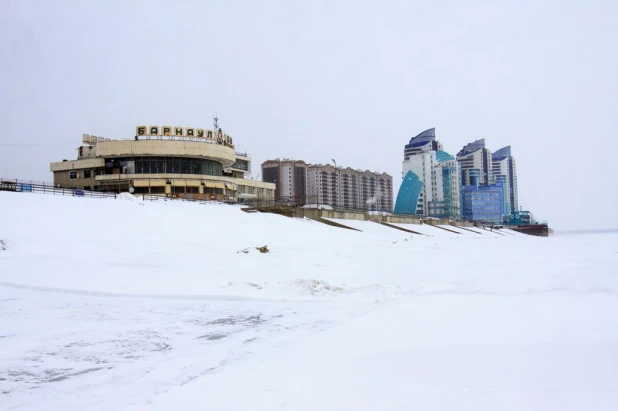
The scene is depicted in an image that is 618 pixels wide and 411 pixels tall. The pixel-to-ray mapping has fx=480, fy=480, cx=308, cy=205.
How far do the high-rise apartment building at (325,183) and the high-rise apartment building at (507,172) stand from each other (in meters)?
57.2

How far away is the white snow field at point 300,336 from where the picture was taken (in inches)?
173

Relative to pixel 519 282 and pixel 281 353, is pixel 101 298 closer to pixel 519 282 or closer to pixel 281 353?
pixel 281 353

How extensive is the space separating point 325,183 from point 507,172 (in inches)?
3445

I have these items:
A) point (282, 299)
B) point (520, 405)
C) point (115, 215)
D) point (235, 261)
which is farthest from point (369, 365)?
point (115, 215)

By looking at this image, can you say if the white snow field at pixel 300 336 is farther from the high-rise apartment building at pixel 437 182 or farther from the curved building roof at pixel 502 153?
the curved building roof at pixel 502 153

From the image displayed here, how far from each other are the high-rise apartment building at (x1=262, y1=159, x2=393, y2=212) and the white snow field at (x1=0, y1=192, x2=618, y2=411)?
110m

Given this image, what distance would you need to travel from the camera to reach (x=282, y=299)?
10758mm

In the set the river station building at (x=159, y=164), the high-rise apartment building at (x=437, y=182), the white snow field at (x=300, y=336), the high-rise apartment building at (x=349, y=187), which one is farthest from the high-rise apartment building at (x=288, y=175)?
the white snow field at (x=300, y=336)

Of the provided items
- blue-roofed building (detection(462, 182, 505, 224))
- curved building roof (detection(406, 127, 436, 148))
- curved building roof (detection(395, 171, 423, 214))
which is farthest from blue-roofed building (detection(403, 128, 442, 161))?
curved building roof (detection(395, 171, 423, 214))

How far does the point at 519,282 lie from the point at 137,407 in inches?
392

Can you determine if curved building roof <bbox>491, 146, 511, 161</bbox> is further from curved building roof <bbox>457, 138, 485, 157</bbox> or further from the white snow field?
the white snow field

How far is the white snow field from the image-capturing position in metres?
4.40

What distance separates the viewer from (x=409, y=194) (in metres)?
96.6

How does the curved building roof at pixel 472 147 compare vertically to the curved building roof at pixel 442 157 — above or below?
above
